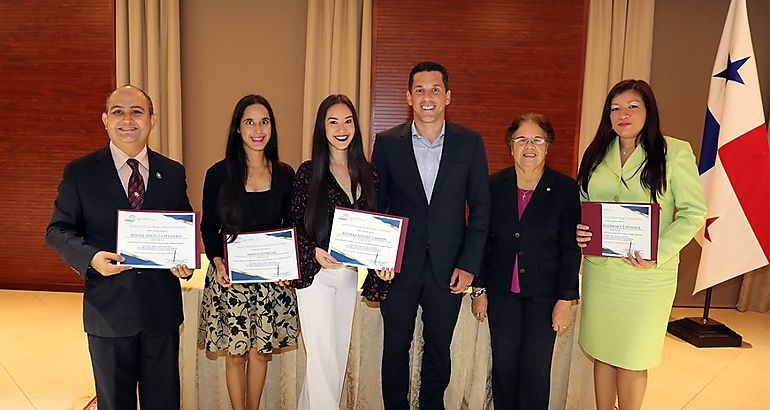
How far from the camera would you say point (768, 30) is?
201 inches

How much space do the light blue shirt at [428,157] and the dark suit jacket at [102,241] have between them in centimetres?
114

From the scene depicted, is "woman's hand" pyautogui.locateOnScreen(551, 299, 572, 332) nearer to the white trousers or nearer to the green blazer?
the green blazer

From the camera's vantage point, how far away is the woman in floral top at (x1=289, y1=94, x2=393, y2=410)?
8.25ft

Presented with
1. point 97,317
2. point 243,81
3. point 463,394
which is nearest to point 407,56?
point 243,81

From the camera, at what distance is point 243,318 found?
257 centimetres

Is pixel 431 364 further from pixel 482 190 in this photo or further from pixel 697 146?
pixel 697 146

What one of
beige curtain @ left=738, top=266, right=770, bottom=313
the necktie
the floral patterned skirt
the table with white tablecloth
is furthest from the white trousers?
beige curtain @ left=738, top=266, right=770, bottom=313

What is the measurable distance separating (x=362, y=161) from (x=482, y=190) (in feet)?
1.88

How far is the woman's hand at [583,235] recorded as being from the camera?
2.55 metres

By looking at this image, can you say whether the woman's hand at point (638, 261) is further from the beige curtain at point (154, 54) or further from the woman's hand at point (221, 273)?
the beige curtain at point (154, 54)

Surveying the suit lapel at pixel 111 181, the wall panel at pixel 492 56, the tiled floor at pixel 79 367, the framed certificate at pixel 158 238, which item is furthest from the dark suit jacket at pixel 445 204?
the wall panel at pixel 492 56

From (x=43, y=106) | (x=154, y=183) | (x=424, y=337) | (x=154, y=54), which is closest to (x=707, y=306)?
(x=424, y=337)

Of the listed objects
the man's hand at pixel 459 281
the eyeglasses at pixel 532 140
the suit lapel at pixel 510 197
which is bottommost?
the man's hand at pixel 459 281

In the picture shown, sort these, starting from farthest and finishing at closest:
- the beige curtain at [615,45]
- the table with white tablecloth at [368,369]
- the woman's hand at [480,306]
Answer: the beige curtain at [615,45], the table with white tablecloth at [368,369], the woman's hand at [480,306]
